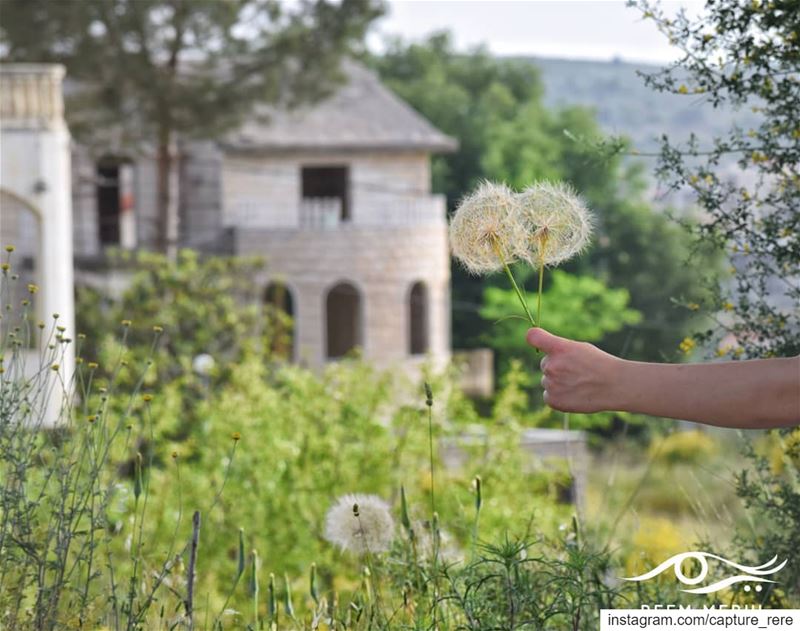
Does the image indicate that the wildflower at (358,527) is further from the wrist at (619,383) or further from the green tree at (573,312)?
the green tree at (573,312)

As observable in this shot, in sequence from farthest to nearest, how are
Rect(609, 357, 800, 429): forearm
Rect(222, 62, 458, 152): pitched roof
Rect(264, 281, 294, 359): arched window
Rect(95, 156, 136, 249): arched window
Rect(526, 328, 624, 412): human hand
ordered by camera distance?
1. Rect(95, 156, 136, 249): arched window
2. Rect(222, 62, 458, 152): pitched roof
3. Rect(264, 281, 294, 359): arched window
4. Rect(526, 328, 624, 412): human hand
5. Rect(609, 357, 800, 429): forearm

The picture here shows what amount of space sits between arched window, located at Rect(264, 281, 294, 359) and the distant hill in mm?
5940

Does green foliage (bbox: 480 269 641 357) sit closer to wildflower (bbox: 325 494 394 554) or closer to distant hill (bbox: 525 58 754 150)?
distant hill (bbox: 525 58 754 150)

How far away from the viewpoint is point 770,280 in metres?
4.23

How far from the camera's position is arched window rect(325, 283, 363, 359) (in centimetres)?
2934

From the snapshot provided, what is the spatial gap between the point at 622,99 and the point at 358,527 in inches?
797

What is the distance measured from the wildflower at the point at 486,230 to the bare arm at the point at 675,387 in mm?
399

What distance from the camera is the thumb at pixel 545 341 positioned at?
262cm

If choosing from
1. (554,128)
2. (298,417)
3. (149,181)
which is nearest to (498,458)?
(298,417)

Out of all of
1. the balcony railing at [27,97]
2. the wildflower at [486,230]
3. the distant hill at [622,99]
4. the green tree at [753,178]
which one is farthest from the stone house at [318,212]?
the wildflower at [486,230]

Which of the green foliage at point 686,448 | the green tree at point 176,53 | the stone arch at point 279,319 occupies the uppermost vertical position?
the green tree at point 176,53

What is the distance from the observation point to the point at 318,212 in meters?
25.2

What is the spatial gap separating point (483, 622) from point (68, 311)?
1384cm

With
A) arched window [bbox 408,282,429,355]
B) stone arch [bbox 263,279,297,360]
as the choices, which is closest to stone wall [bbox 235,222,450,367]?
stone arch [bbox 263,279,297,360]
